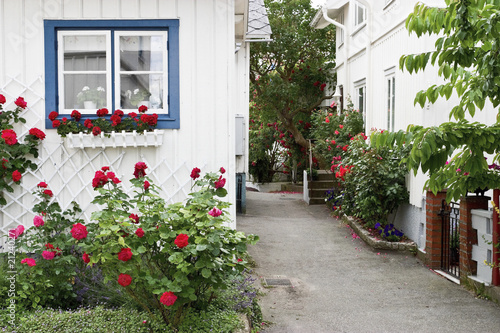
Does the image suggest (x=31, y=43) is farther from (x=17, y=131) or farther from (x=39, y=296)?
(x=39, y=296)

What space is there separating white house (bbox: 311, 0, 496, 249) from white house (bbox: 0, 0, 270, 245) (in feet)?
9.26

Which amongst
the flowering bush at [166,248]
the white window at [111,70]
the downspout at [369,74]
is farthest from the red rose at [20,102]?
the downspout at [369,74]

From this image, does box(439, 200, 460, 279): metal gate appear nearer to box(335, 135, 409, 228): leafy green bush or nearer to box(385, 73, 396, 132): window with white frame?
box(335, 135, 409, 228): leafy green bush

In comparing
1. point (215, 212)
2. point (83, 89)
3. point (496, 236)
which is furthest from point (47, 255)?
point (496, 236)

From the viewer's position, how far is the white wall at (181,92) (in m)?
7.25

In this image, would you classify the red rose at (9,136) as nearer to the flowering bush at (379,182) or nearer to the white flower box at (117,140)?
the white flower box at (117,140)

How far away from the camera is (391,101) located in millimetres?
11539

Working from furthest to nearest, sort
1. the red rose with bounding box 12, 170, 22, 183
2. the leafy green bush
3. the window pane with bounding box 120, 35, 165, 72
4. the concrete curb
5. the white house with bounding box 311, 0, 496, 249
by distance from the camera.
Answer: the leafy green bush → the concrete curb → the white house with bounding box 311, 0, 496, 249 → the window pane with bounding box 120, 35, 165, 72 → the red rose with bounding box 12, 170, 22, 183

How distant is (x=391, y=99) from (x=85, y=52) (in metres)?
6.30

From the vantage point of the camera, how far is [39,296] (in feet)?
18.9

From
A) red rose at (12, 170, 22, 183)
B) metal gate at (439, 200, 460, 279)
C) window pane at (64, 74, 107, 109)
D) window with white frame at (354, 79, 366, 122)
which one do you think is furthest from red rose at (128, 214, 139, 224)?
window with white frame at (354, 79, 366, 122)

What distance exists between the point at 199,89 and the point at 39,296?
305 centimetres

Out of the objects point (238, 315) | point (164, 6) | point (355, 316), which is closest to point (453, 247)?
point (355, 316)

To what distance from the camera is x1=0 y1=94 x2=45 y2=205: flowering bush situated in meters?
6.93
